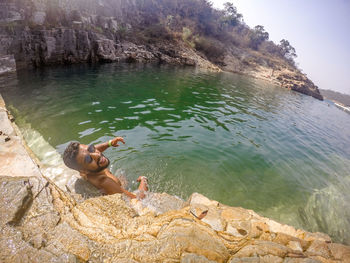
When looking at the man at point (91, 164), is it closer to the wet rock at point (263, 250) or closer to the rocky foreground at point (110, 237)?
the rocky foreground at point (110, 237)

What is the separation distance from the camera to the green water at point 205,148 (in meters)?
4.70

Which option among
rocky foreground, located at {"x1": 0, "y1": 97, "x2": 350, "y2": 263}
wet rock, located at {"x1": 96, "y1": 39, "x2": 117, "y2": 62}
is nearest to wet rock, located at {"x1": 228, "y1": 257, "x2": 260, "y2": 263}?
rocky foreground, located at {"x1": 0, "y1": 97, "x2": 350, "y2": 263}

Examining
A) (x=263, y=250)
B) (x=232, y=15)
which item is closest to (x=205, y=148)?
(x=263, y=250)

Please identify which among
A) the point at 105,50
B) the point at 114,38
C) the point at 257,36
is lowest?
the point at 105,50

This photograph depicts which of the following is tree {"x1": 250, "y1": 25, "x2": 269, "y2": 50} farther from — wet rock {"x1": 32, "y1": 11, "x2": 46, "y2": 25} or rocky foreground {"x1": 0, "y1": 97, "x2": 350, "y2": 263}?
rocky foreground {"x1": 0, "y1": 97, "x2": 350, "y2": 263}

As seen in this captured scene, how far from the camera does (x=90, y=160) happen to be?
9.89 ft

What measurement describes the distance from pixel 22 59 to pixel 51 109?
1128 centimetres

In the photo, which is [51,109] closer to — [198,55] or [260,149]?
[260,149]

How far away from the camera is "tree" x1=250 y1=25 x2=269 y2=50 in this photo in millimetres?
56344

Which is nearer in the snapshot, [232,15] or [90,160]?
[90,160]

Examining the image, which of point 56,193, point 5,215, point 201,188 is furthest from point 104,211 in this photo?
point 201,188

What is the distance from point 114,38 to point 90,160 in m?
27.2

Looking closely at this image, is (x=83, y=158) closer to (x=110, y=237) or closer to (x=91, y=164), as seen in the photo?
(x=91, y=164)

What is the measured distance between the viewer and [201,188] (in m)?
4.66
